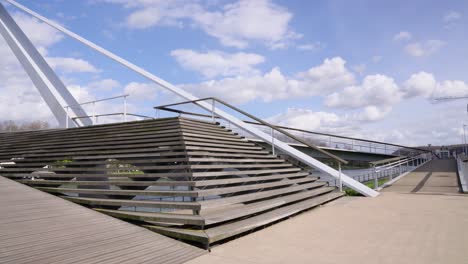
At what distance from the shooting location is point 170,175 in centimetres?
678

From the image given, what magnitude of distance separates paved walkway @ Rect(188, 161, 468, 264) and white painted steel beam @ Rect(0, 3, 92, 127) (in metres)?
13.2

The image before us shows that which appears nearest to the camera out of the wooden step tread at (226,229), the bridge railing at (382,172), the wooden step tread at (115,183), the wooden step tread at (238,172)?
the wooden step tread at (226,229)

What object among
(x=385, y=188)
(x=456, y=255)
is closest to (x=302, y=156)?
(x=385, y=188)

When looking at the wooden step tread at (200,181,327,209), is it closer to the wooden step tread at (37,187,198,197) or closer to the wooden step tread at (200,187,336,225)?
the wooden step tread at (200,187,336,225)

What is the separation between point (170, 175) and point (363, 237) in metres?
3.61

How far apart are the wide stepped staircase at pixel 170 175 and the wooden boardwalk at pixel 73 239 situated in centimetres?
34

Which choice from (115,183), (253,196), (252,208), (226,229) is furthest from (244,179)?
(115,183)

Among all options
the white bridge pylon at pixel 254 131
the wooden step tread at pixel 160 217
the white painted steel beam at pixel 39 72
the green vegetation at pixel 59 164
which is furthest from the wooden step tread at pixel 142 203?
the white painted steel beam at pixel 39 72

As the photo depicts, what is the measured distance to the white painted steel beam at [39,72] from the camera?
17750 mm

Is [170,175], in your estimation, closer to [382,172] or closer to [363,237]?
[363,237]

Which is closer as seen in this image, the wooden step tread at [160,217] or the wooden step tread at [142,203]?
the wooden step tread at [160,217]

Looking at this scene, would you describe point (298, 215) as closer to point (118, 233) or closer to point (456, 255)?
point (456, 255)

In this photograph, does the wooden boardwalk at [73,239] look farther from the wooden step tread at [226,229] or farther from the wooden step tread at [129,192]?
the wooden step tread at [129,192]

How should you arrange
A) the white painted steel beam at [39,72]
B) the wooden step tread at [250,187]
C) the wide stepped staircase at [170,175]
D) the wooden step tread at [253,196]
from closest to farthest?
the wide stepped staircase at [170,175] < the wooden step tread at [253,196] < the wooden step tread at [250,187] < the white painted steel beam at [39,72]
